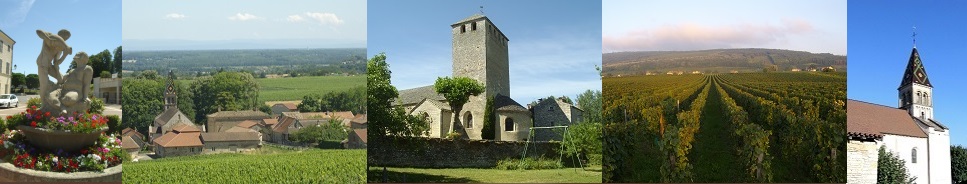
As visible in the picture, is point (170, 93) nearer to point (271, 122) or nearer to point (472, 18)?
point (271, 122)

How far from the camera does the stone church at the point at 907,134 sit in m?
13.3

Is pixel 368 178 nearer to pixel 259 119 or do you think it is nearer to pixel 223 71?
pixel 259 119

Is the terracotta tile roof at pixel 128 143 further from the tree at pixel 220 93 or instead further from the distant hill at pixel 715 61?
the distant hill at pixel 715 61

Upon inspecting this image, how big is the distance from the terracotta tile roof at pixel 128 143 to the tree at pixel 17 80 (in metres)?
1.51

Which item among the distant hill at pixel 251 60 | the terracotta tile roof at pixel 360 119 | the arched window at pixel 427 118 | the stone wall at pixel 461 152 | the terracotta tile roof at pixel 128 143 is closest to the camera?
the terracotta tile roof at pixel 128 143

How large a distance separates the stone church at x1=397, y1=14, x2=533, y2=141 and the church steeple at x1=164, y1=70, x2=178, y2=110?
3814mm

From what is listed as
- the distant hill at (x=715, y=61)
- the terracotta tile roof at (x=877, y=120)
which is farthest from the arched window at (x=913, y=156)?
the distant hill at (x=715, y=61)

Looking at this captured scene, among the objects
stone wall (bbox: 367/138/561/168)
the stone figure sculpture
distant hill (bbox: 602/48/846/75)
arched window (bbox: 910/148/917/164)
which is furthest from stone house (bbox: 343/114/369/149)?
arched window (bbox: 910/148/917/164)

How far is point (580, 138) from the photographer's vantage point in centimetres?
1343

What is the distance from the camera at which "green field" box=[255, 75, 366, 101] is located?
38.1 ft

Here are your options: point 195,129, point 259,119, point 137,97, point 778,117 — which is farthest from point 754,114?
point 137,97

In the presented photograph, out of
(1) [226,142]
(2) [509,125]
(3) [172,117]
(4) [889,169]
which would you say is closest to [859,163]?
(4) [889,169]

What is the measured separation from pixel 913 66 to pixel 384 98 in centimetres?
1382

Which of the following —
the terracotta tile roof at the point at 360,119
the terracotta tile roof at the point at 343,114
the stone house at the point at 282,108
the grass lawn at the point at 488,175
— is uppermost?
the stone house at the point at 282,108
